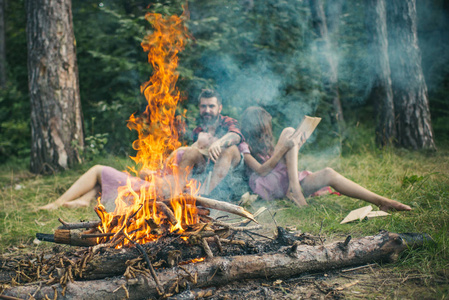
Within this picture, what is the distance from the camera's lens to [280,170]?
403cm

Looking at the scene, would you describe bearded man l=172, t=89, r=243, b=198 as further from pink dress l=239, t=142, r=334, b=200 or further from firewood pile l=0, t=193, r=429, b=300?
firewood pile l=0, t=193, r=429, b=300

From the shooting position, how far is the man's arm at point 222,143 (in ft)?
12.1

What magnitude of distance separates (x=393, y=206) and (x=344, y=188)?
1.68 ft

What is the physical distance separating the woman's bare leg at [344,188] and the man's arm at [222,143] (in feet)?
3.25

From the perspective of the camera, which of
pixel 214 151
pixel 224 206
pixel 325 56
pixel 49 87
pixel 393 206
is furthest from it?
pixel 325 56

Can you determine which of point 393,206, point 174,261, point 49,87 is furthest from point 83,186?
point 393,206

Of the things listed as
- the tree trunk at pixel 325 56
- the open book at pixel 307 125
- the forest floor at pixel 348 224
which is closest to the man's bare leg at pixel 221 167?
the forest floor at pixel 348 224

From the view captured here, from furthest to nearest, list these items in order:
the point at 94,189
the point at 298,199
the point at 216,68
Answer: the point at 216,68 < the point at 94,189 < the point at 298,199

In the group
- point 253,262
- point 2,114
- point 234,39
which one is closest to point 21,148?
point 2,114

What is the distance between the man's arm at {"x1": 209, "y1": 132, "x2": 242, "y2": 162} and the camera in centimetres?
370

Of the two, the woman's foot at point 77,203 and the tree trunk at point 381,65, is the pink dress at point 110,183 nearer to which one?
the woman's foot at point 77,203

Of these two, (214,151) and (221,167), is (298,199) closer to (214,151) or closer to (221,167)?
(221,167)

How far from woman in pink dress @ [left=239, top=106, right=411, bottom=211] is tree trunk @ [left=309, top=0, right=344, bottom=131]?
4.16 metres

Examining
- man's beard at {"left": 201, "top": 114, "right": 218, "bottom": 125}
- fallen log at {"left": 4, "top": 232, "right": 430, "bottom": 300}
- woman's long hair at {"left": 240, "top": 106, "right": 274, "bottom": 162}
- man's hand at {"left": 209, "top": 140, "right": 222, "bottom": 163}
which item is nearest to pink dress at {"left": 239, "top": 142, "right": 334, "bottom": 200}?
woman's long hair at {"left": 240, "top": 106, "right": 274, "bottom": 162}
